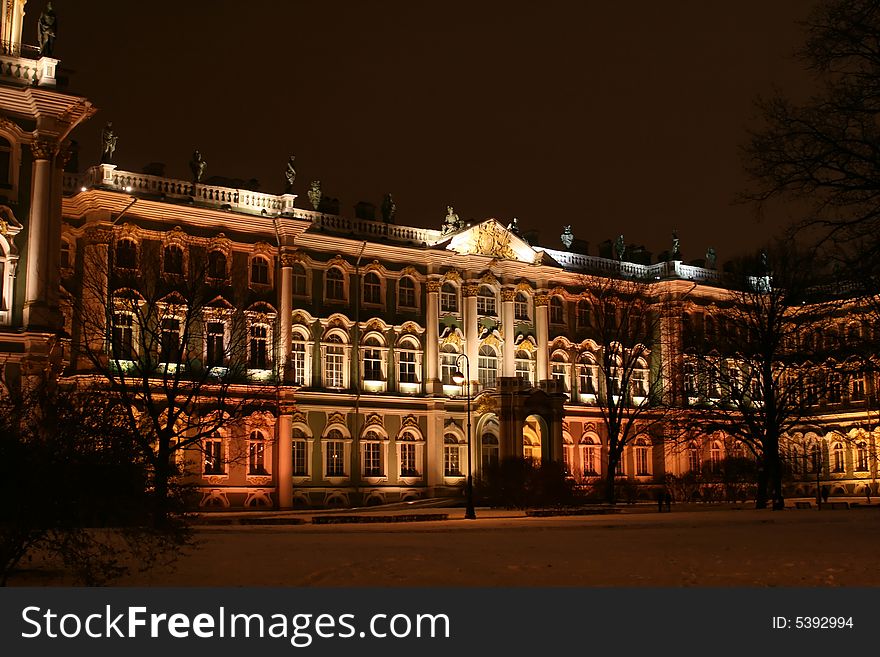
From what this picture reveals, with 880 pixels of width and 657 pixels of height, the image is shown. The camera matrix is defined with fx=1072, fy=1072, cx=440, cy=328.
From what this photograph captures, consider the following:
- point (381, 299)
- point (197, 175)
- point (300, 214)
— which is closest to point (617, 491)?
point (381, 299)

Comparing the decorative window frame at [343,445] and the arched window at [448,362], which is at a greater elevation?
the arched window at [448,362]

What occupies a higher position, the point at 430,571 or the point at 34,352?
the point at 34,352

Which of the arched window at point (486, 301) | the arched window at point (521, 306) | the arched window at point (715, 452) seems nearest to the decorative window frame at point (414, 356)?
the arched window at point (486, 301)

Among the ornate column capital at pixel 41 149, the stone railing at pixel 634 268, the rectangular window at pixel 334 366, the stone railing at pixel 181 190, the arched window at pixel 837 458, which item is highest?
the stone railing at pixel 181 190

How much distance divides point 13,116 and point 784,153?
28.1 meters

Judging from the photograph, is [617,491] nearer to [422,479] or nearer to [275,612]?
[422,479]

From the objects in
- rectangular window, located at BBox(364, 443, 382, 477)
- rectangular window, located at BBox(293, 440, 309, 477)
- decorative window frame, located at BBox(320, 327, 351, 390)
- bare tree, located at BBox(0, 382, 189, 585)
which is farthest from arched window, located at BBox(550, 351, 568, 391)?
bare tree, located at BBox(0, 382, 189, 585)

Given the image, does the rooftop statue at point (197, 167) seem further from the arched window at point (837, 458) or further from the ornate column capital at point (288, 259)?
the arched window at point (837, 458)

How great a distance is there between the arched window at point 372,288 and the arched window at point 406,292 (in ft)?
4.38

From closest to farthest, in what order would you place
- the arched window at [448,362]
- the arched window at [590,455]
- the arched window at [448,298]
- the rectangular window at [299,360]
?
the rectangular window at [299,360] < the arched window at [448,362] < the arched window at [448,298] < the arched window at [590,455]

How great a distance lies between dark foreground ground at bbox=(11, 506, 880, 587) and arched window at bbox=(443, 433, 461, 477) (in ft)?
94.4

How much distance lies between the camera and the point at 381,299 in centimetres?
6344

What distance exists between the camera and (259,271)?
192ft

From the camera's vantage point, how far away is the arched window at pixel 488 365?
66.4 meters
